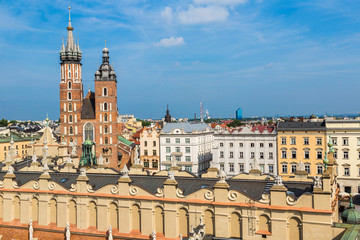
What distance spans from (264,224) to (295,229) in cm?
227

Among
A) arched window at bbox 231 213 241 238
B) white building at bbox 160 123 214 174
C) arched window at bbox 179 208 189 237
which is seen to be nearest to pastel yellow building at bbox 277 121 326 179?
white building at bbox 160 123 214 174

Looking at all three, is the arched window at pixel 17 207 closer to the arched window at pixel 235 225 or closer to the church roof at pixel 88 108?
the arched window at pixel 235 225

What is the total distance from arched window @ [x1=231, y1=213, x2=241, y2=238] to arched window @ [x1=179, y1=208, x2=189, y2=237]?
3.79 meters

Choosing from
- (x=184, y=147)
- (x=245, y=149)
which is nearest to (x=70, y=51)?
(x=184, y=147)

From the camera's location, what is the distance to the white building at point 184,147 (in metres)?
87.1

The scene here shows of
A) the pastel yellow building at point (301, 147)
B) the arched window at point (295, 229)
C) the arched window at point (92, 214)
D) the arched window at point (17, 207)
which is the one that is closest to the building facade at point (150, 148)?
the pastel yellow building at point (301, 147)

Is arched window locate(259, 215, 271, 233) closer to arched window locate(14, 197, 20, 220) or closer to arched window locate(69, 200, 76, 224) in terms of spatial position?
arched window locate(69, 200, 76, 224)

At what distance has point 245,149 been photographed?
80250 millimetres

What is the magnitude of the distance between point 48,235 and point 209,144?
67288mm

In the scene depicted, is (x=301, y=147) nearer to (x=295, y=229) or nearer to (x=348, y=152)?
(x=348, y=152)

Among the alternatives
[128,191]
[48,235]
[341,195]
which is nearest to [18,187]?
[48,235]

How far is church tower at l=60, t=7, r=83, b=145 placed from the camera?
105938mm

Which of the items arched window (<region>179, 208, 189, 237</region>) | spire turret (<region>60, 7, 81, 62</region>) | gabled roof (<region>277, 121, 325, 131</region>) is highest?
spire turret (<region>60, 7, 81, 62</region>)

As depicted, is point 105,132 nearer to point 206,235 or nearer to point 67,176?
point 67,176
